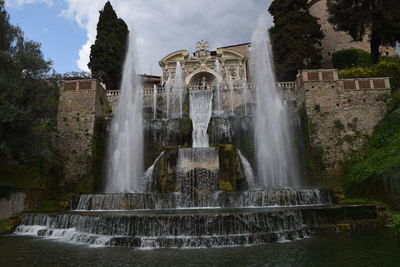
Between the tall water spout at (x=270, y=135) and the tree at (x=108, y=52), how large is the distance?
52.2 ft

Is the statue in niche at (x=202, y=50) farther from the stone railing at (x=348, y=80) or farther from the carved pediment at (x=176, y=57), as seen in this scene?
the stone railing at (x=348, y=80)

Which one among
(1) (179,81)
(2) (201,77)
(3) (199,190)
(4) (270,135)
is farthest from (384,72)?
(2) (201,77)

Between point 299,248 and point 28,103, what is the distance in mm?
13689

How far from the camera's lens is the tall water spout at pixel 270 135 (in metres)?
18.6

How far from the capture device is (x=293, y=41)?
98.4 ft

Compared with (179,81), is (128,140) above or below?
below

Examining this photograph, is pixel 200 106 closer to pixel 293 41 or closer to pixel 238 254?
pixel 293 41

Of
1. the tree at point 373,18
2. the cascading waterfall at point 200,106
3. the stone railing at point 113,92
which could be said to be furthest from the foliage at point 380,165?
the stone railing at point 113,92

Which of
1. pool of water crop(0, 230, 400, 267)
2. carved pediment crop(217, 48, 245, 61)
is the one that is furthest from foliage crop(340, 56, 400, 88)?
carved pediment crop(217, 48, 245, 61)

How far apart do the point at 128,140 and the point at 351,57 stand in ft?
91.1

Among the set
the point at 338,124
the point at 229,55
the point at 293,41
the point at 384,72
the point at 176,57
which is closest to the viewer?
the point at 338,124

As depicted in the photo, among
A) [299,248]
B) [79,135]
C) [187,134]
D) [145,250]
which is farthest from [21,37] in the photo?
[299,248]

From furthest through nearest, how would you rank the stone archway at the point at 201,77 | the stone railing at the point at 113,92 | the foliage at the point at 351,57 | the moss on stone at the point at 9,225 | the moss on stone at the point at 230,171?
the stone archway at the point at 201,77, the foliage at the point at 351,57, the stone railing at the point at 113,92, the moss on stone at the point at 230,171, the moss on stone at the point at 9,225

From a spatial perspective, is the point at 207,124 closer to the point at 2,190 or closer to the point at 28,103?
the point at 28,103
